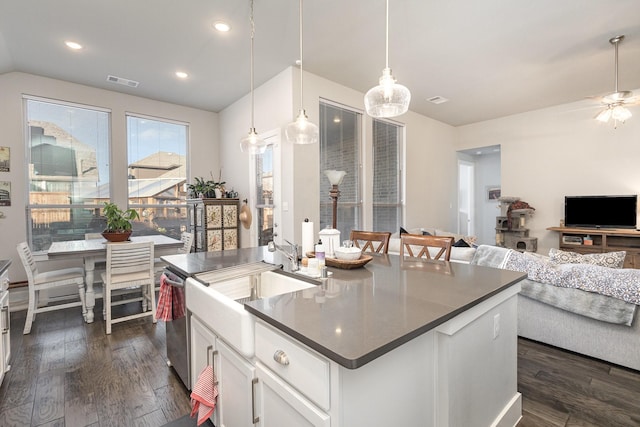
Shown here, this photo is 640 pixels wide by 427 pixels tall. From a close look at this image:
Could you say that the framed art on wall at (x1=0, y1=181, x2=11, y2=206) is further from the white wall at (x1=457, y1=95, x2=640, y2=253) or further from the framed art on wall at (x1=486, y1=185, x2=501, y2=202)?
the framed art on wall at (x1=486, y1=185, x2=501, y2=202)

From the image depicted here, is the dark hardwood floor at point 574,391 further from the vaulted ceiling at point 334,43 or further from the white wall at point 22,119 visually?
the white wall at point 22,119

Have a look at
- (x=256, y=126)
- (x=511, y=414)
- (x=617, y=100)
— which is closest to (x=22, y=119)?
(x=256, y=126)

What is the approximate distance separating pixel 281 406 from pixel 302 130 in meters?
1.89

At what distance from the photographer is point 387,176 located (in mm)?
5402

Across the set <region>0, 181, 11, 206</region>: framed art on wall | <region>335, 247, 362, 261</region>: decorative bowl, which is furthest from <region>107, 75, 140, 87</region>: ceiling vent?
<region>335, 247, 362, 261</region>: decorative bowl

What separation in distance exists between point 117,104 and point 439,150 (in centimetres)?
605

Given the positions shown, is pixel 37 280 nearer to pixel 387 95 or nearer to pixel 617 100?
pixel 387 95

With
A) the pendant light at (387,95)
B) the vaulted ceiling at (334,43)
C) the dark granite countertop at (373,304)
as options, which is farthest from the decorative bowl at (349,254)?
the vaulted ceiling at (334,43)

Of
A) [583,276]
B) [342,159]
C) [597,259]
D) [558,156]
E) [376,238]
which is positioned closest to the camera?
[583,276]

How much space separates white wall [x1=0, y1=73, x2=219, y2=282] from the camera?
149 inches

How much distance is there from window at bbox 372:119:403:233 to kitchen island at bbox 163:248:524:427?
3.53 m

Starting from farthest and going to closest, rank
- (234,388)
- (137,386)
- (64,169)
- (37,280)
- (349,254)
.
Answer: (64,169)
(37,280)
(137,386)
(349,254)
(234,388)

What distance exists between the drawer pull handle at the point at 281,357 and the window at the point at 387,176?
13.9ft

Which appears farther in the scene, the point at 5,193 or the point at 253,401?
the point at 5,193
